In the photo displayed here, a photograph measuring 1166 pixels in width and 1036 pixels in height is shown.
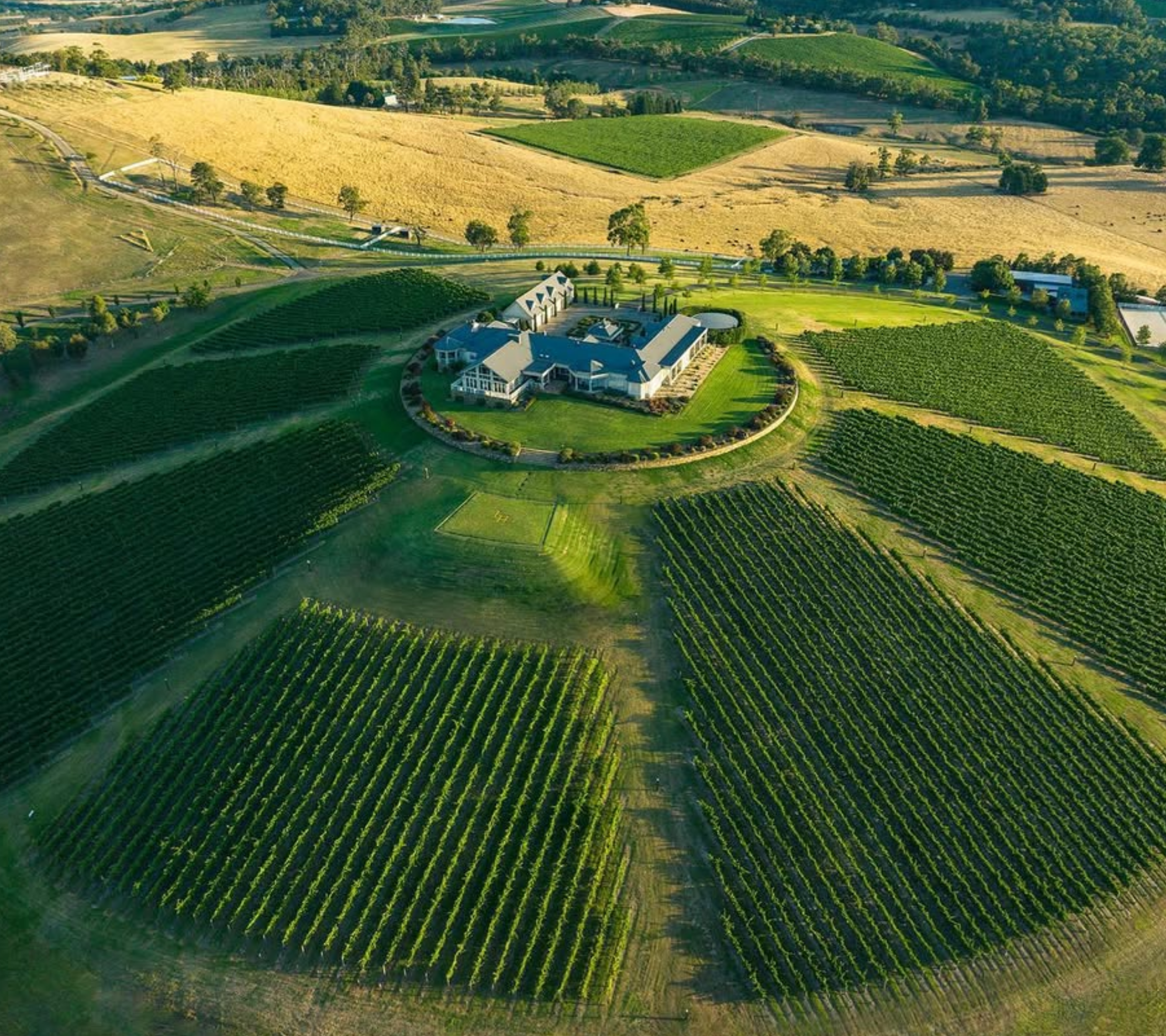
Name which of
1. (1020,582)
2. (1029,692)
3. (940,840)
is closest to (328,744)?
(940,840)

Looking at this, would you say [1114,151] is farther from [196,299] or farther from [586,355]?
[196,299]

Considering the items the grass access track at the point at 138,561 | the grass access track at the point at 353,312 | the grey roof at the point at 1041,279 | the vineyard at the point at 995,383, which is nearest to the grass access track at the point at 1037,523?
the vineyard at the point at 995,383

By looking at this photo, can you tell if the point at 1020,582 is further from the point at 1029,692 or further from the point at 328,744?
the point at 328,744

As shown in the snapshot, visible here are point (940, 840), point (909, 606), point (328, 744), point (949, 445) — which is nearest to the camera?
point (940, 840)

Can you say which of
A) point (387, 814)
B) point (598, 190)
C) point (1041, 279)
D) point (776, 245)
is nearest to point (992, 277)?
point (1041, 279)

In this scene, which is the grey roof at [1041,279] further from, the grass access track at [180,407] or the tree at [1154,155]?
the grass access track at [180,407]
